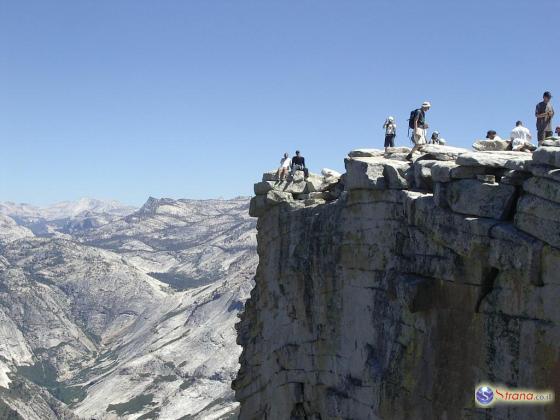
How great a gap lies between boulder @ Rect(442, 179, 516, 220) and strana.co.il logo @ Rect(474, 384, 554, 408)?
6395 mm

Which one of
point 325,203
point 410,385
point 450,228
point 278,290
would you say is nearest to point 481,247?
point 450,228

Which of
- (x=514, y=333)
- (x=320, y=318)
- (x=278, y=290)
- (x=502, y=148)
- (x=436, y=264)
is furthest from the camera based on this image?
(x=278, y=290)

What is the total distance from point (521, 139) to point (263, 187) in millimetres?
19910

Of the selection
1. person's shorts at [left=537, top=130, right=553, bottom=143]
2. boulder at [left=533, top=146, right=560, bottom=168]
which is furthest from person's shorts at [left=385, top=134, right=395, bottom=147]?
boulder at [left=533, top=146, right=560, bottom=168]

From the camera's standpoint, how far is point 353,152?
39219 millimetres

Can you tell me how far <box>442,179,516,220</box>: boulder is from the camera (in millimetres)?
26891

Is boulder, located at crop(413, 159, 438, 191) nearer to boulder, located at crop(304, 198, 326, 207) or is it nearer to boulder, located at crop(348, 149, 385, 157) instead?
boulder, located at crop(348, 149, 385, 157)

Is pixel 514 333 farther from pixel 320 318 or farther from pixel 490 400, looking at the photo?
pixel 320 318

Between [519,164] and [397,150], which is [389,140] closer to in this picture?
[397,150]

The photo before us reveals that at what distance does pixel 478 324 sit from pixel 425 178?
750 cm

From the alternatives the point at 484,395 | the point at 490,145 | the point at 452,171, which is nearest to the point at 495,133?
the point at 490,145

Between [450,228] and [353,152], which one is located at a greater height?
[353,152]

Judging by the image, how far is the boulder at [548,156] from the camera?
2431 cm

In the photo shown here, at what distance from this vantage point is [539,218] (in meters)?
24.9
